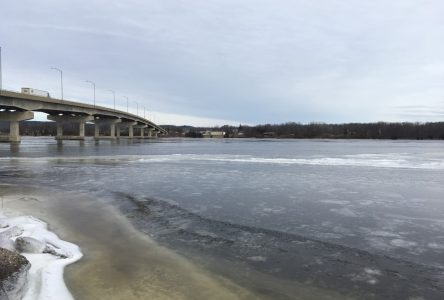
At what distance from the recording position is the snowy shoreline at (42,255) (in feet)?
20.7

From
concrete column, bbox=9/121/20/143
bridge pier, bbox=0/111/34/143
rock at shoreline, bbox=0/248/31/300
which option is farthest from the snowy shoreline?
concrete column, bbox=9/121/20/143

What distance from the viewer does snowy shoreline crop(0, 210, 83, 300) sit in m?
6.32

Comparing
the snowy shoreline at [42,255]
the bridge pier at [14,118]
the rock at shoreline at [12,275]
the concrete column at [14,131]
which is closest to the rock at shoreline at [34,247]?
the snowy shoreline at [42,255]

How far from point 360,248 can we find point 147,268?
4.73 m

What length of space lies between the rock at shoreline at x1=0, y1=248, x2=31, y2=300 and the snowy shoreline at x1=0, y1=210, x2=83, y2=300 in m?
0.12

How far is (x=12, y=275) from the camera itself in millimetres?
6102

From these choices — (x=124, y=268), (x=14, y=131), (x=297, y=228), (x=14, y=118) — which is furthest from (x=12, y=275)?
(x=14, y=131)

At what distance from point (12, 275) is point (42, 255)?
2.15 meters

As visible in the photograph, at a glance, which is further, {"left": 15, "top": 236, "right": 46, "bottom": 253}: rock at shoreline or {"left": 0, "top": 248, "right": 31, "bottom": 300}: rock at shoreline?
{"left": 15, "top": 236, "right": 46, "bottom": 253}: rock at shoreline

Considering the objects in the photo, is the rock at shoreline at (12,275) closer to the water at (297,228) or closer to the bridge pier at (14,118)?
the water at (297,228)

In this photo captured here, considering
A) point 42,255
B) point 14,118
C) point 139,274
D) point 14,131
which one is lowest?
point 139,274

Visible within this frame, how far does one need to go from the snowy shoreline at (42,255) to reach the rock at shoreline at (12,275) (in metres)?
0.12

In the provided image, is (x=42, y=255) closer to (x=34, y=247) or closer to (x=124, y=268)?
(x=34, y=247)

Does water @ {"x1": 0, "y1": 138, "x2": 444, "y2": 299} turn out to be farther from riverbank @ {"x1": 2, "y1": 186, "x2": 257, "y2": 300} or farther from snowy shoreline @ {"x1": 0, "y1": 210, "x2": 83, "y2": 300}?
snowy shoreline @ {"x1": 0, "y1": 210, "x2": 83, "y2": 300}
